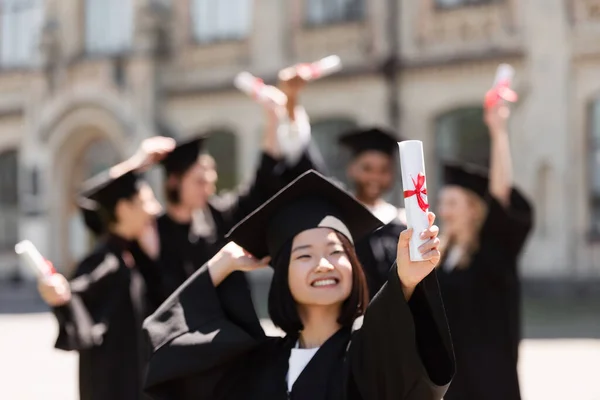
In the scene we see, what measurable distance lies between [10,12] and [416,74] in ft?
42.0

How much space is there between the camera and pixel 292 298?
303 centimetres

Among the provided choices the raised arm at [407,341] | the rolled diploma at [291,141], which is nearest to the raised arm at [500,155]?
the rolled diploma at [291,141]

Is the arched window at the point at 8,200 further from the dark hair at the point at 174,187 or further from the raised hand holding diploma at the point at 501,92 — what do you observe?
the raised hand holding diploma at the point at 501,92

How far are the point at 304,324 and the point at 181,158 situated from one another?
306 centimetres

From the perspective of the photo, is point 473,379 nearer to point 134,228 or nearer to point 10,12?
point 134,228

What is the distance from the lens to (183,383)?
310cm

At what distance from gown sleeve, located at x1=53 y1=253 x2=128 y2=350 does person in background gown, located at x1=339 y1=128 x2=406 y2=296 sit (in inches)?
59.4

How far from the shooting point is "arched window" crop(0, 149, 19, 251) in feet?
80.8

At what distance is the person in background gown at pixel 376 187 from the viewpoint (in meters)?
4.30

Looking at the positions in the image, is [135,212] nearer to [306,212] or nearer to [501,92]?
[501,92]

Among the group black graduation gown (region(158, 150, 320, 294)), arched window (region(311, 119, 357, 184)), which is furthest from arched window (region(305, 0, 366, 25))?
black graduation gown (region(158, 150, 320, 294))

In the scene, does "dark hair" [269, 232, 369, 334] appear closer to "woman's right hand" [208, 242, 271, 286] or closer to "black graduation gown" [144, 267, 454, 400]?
"black graduation gown" [144, 267, 454, 400]

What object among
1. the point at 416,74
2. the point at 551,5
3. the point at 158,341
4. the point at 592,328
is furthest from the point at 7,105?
the point at 158,341

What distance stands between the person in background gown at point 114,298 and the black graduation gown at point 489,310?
177 cm
